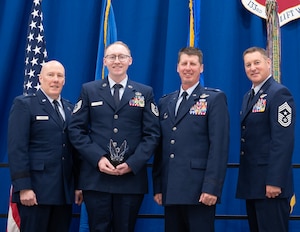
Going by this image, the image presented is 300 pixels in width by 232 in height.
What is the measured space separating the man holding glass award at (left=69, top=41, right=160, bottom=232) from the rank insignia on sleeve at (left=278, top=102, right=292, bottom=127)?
28.0 inches

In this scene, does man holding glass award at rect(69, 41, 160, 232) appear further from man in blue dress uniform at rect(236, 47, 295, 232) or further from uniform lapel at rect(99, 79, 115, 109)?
man in blue dress uniform at rect(236, 47, 295, 232)

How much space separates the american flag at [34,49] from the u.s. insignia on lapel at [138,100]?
53.3 inches

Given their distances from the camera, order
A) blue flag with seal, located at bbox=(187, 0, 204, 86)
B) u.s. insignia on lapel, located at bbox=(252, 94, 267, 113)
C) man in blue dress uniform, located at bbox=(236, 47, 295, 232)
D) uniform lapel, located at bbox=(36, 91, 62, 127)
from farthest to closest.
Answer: blue flag with seal, located at bbox=(187, 0, 204, 86)
uniform lapel, located at bbox=(36, 91, 62, 127)
u.s. insignia on lapel, located at bbox=(252, 94, 267, 113)
man in blue dress uniform, located at bbox=(236, 47, 295, 232)

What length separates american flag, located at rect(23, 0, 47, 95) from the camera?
365 centimetres

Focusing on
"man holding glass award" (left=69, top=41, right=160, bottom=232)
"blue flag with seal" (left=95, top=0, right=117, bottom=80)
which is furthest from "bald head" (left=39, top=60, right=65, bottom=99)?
"blue flag with seal" (left=95, top=0, right=117, bottom=80)

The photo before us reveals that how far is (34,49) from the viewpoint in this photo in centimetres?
376

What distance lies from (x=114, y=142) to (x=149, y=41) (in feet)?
6.03

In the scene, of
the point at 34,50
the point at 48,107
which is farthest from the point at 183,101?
the point at 34,50

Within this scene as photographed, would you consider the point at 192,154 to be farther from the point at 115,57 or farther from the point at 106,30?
the point at 106,30

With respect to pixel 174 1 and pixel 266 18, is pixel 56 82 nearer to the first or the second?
pixel 174 1

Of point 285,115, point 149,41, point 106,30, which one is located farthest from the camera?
point 149,41

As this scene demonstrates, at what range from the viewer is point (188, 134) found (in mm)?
2445

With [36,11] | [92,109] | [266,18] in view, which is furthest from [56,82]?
[266,18]

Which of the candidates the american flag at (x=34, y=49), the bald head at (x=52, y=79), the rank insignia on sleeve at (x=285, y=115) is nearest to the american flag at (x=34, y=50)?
the american flag at (x=34, y=49)
